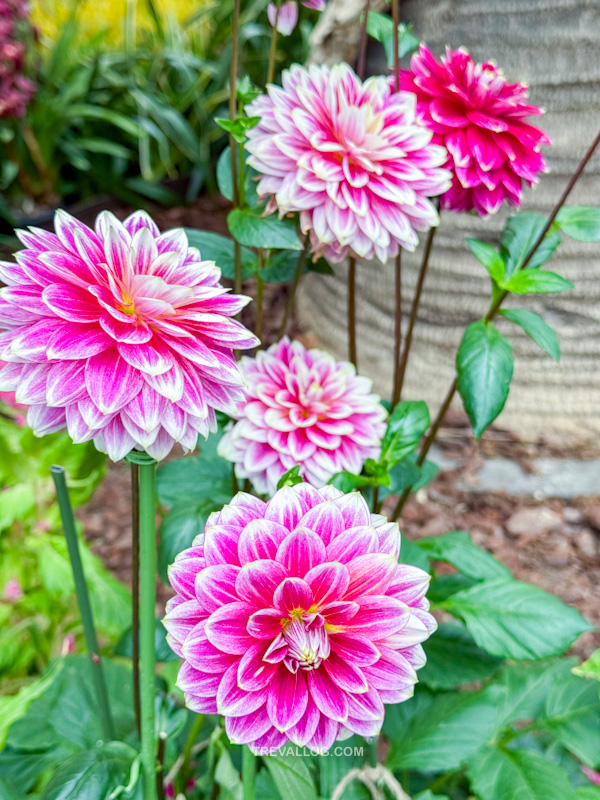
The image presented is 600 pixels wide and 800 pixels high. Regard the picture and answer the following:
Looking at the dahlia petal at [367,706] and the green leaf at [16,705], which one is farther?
the green leaf at [16,705]

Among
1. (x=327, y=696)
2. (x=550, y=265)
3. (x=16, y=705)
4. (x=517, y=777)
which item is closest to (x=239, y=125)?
(x=327, y=696)

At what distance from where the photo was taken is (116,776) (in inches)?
18.4

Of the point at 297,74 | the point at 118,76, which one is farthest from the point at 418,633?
the point at 118,76

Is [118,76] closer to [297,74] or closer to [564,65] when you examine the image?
[564,65]

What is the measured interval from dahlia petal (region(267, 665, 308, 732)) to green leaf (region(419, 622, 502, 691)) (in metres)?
0.38

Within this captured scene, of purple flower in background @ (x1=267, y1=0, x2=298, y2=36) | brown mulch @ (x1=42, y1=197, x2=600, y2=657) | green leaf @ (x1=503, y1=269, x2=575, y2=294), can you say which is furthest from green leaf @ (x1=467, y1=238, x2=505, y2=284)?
brown mulch @ (x1=42, y1=197, x2=600, y2=657)

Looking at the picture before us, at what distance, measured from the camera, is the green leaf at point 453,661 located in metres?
0.70

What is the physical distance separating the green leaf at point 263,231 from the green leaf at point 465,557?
0.36 m

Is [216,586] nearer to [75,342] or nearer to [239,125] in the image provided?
[75,342]

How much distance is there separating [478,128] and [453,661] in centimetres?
53

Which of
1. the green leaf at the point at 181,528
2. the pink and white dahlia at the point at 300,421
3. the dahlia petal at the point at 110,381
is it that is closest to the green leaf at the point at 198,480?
the green leaf at the point at 181,528

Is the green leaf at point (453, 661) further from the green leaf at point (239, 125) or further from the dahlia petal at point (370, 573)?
the green leaf at point (239, 125)

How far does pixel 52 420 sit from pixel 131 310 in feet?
0.26

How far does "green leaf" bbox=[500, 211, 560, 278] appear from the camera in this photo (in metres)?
0.67
